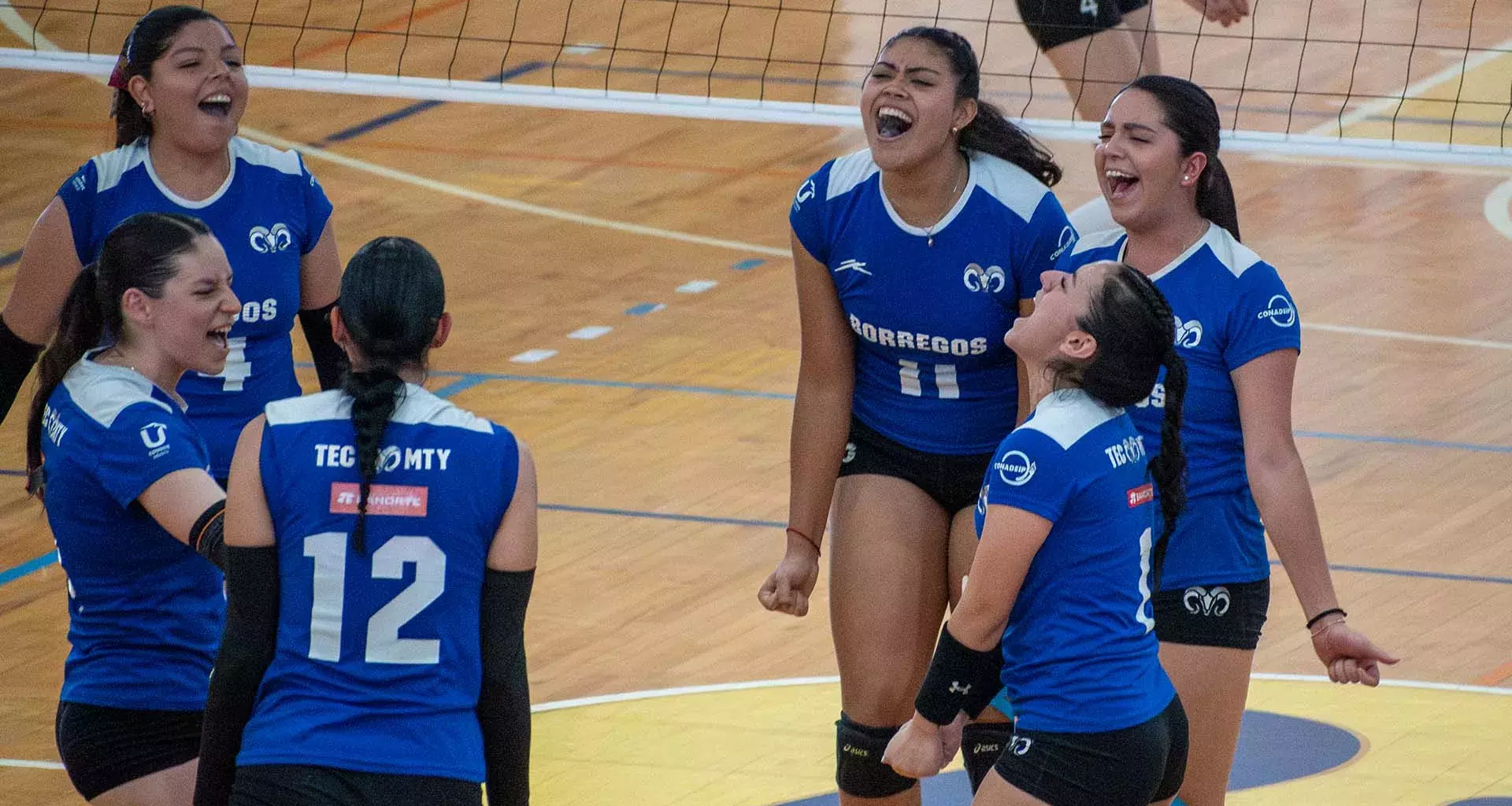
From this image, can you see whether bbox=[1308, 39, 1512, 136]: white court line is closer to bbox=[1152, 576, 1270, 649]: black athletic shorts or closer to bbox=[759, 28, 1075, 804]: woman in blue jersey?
bbox=[759, 28, 1075, 804]: woman in blue jersey

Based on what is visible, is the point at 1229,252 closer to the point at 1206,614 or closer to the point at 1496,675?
the point at 1206,614

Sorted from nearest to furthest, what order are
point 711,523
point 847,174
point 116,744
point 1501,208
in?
point 116,744 → point 847,174 → point 711,523 → point 1501,208

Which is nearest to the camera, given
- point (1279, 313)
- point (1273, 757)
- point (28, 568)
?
point (1279, 313)

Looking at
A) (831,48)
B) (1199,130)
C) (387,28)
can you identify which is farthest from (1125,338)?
(387,28)

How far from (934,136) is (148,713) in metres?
2.00

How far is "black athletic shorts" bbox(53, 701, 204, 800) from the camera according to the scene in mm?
4293

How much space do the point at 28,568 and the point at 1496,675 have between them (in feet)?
16.1

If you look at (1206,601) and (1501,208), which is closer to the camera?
(1206,601)

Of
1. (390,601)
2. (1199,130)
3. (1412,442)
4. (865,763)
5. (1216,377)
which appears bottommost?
(1412,442)

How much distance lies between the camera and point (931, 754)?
403 cm

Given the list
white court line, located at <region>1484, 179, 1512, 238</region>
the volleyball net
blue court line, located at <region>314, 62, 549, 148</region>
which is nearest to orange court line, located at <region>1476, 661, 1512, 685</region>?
white court line, located at <region>1484, 179, 1512, 238</region>

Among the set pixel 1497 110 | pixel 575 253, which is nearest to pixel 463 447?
pixel 575 253

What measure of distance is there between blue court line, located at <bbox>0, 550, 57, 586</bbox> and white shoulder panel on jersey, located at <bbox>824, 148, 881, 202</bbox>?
158 inches

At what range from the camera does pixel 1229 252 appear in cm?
464
